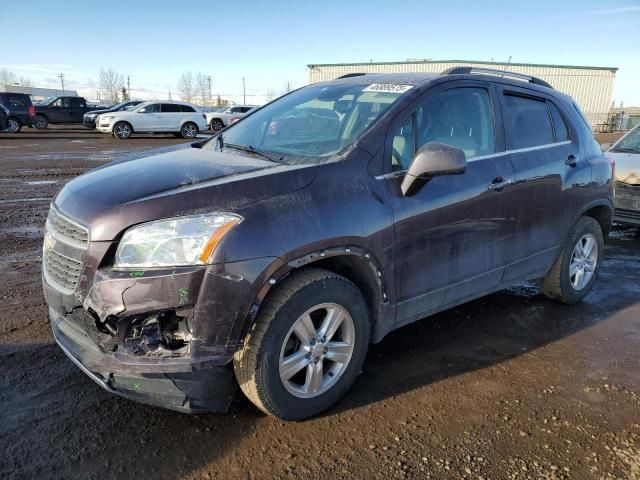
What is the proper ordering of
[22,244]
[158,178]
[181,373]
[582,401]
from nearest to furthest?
[181,373], [158,178], [582,401], [22,244]

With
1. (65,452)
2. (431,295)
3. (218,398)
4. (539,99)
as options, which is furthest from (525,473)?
(539,99)

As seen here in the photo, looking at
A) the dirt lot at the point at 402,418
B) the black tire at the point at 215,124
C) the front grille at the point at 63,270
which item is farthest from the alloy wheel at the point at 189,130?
the front grille at the point at 63,270

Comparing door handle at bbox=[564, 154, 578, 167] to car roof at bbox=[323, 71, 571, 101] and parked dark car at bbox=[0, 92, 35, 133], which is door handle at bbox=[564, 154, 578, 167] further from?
parked dark car at bbox=[0, 92, 35, 133]

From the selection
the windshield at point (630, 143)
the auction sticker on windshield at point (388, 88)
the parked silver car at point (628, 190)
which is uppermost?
the auction sticker on windshield at point (388, 88)

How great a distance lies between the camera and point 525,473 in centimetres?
248

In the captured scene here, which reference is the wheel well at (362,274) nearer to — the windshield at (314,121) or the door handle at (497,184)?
the windshield at (314,121)

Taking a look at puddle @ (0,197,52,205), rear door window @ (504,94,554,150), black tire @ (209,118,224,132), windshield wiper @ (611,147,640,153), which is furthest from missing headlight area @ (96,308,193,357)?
black tire @ (209,118,224,132)

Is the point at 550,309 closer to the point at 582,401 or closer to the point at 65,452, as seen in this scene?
the point at 582,401

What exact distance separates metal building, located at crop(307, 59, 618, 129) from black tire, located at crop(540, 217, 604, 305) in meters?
41.6

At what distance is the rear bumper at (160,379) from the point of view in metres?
2.38

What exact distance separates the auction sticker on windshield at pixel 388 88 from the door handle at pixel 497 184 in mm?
878

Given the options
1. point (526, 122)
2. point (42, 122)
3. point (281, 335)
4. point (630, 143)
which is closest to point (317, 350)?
point (281, 335)

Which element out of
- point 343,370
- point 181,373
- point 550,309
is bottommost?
point 550,309

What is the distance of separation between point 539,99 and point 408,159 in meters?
1.79
